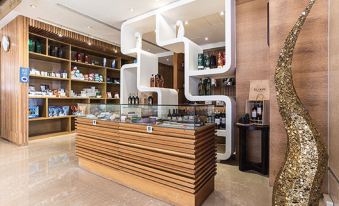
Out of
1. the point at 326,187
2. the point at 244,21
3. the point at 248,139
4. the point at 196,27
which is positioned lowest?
the point at 326,187

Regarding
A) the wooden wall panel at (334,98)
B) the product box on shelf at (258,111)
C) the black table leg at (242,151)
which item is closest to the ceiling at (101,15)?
the product box on shelf at (258,111)

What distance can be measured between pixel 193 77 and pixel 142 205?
2329 mm

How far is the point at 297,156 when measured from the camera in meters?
1.57

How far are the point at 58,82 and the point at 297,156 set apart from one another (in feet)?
21.2

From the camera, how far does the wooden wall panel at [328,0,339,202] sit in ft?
5.79

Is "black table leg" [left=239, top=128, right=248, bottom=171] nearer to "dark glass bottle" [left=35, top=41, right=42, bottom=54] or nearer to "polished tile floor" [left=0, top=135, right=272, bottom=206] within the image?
"polished tile floor" [left=0, top=135, right=272, bottom=206]

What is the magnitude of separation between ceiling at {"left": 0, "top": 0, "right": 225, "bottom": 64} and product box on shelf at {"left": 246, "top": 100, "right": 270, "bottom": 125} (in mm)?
1770

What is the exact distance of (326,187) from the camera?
79.4 inches

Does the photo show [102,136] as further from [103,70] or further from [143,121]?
[103,70]

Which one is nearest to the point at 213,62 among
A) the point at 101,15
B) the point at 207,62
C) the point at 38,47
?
the point at 207,62

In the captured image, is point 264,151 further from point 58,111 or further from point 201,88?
point 58,111

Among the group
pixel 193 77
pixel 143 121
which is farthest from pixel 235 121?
pixel 143 121

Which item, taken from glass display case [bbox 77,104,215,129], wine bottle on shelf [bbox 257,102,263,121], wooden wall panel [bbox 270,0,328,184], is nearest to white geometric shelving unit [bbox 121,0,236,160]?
wine bottle on shelf [bbox 257,102,263,121]

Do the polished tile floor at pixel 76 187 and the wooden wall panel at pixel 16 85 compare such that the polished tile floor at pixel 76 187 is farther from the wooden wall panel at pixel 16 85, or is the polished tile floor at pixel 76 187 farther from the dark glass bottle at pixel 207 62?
the dark glass bottle at pixel 207 62
